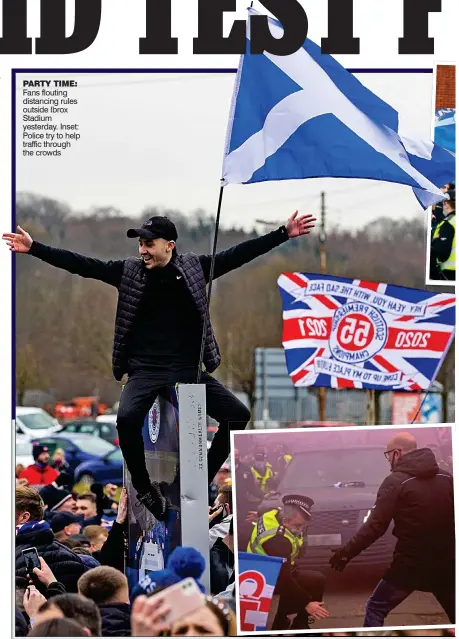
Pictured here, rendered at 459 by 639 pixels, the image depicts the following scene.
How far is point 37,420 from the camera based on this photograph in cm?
746

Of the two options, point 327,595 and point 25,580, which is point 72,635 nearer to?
point 25,580

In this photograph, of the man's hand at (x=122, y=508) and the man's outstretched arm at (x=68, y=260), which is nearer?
the man's outstretched arm at (x=68, y=260)

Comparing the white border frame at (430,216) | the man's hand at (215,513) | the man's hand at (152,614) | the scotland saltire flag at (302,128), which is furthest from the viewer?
the white border frame at (430,216)

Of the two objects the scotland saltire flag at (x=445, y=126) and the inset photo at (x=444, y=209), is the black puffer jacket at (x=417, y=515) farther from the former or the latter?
the scotland saltire flag at (x=445, y=126)

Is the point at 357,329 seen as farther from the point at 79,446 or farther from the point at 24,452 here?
the point at 24,452

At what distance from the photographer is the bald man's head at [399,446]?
745 centimetres

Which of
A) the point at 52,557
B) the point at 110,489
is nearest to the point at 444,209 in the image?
the point at 110,489

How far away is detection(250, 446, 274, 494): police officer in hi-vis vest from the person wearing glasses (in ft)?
2.02

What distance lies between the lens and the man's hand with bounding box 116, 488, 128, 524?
754cm

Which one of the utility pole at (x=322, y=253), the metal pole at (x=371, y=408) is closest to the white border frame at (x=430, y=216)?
the utility pole at (x=322, y=253)

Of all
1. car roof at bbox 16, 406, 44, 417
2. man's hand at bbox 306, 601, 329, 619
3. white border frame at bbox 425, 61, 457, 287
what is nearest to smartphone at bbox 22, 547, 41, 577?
car roof at bbox 16, 406, 44, 417

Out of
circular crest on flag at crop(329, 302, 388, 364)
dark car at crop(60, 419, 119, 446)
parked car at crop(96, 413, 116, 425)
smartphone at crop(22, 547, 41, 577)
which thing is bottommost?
smartphone at crop(22, 547, 41, 577)

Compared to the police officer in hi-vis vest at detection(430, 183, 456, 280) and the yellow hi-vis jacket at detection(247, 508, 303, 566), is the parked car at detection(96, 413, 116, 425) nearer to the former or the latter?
the yellow hi-vis jacket at detection(247, 508, 303, 566)

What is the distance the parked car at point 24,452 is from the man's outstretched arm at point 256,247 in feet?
4.85
